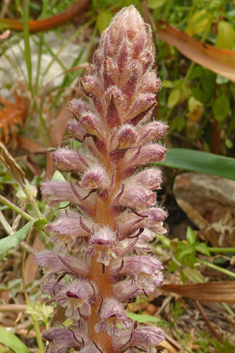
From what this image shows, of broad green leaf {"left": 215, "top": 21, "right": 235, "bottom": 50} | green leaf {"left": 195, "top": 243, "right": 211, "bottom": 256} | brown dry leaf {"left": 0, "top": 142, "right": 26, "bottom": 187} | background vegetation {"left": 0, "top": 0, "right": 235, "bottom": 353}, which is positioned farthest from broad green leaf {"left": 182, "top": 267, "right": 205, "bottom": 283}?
broad green leaf {"left": 215, "top": 21, "right": 235, "bottom": 50}

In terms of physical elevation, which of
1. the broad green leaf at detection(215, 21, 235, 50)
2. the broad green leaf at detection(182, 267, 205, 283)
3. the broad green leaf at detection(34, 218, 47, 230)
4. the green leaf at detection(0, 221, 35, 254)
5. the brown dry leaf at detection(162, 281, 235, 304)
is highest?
the broad green leaf at detection(215, 21, 235, 50)

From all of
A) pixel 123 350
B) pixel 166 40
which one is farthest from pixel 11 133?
pixel 123 350

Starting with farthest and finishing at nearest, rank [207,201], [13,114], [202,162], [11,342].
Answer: [13,114] → [207,201] → [202,162] → [11,342]

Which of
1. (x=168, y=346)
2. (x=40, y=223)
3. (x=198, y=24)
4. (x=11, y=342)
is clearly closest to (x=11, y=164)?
(x=40, y=223)

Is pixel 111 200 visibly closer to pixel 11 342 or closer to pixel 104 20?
pixel 11 342

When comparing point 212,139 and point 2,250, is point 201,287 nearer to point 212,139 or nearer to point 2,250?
point 2,250

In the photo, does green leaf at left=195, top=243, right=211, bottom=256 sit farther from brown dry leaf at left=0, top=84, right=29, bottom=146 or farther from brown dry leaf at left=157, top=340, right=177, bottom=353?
brown dry leaf at left=0, top=84, right=29, bottom=146

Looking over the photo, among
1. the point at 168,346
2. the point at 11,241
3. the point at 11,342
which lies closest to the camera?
the point at 11,241

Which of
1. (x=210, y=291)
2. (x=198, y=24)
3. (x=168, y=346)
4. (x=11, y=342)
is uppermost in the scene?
(x=198, y=24)
